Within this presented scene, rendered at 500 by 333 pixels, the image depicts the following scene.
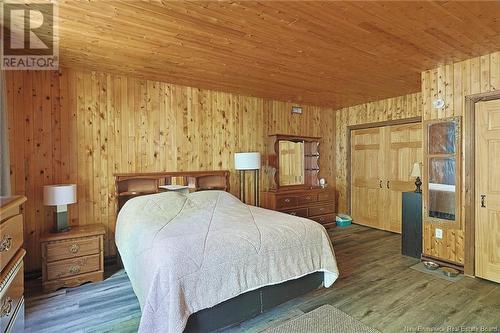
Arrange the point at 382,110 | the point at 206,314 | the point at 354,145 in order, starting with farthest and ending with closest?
the point at 354,145
the point at 382,110
the point at 206,314

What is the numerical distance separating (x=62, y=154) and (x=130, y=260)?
1868mm

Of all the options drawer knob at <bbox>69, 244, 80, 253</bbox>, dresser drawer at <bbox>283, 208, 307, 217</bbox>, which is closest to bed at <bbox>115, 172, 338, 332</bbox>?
drawer knob at <bbox>69, 244, 80, 253</bbox>

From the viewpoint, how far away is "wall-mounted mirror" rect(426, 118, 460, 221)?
337 cm

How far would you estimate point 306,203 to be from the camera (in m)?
5.23

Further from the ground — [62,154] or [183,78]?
[183,78]

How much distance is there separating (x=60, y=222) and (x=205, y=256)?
2156mm

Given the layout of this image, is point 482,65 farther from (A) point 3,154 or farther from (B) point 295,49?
(A) point 3,154

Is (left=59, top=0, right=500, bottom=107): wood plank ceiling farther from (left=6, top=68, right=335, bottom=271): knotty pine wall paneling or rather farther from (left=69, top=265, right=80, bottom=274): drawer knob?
(left=69, top=265, right=80, bottom=274): drawer knob

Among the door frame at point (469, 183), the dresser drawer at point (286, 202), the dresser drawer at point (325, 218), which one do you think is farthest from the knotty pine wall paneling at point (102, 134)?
the door frame at point (469, 183)

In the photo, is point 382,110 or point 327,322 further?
point 382,110

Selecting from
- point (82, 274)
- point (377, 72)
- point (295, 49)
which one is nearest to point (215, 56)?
point (295, 49)

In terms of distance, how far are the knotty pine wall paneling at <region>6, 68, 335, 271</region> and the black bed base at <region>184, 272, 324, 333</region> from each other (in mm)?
2296

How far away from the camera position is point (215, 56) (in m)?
3.05

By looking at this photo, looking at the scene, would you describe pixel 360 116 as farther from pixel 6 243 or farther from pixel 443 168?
pixel 6 243
